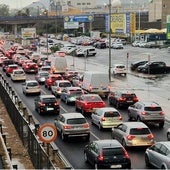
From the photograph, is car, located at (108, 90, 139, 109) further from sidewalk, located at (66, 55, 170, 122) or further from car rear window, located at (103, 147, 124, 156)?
car rear window, located at (103, 147, 124, 156)

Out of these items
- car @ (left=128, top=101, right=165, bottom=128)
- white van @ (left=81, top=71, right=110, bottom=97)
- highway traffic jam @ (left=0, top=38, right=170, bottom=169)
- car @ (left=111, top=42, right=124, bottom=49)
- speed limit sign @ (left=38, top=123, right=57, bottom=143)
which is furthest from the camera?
car @ (left=111, top=42, right=124, bottom=49)

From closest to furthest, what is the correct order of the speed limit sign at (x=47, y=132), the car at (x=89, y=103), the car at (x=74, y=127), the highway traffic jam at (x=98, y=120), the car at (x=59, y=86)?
the speed limit sign at (x=47, y=132)
the highway traffic jam at (x=98, y=120)
the car at (x=74, y=127)
the car at (x=89, y=103)
the car at (x=59, y=86)

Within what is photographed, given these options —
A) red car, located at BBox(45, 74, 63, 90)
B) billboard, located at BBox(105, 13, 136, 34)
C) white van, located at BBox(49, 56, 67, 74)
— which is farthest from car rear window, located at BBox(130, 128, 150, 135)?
billboard, located at BBox(105, 13, 136, 34)

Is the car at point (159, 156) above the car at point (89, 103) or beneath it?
above

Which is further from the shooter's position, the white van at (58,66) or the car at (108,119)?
the white van at (58,66)

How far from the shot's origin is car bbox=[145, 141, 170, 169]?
19.8 metres

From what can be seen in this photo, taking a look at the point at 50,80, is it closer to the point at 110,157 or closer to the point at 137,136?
the point at 137,136

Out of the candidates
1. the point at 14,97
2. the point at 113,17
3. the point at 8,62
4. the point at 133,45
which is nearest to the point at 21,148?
the point at 14,97

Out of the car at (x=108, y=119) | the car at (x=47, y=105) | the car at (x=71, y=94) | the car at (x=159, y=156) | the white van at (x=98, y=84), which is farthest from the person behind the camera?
the white van at (x=98, y=84)

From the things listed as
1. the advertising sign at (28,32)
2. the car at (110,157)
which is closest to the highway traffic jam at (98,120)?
the car at (110,157)

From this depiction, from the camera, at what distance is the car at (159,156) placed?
780 inches

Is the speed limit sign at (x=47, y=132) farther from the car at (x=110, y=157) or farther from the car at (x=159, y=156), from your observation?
the car at (x=159, y=156)

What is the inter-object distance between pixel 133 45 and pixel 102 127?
85.1 metres

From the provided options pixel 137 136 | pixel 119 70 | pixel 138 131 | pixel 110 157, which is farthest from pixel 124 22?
pixel 110 157
